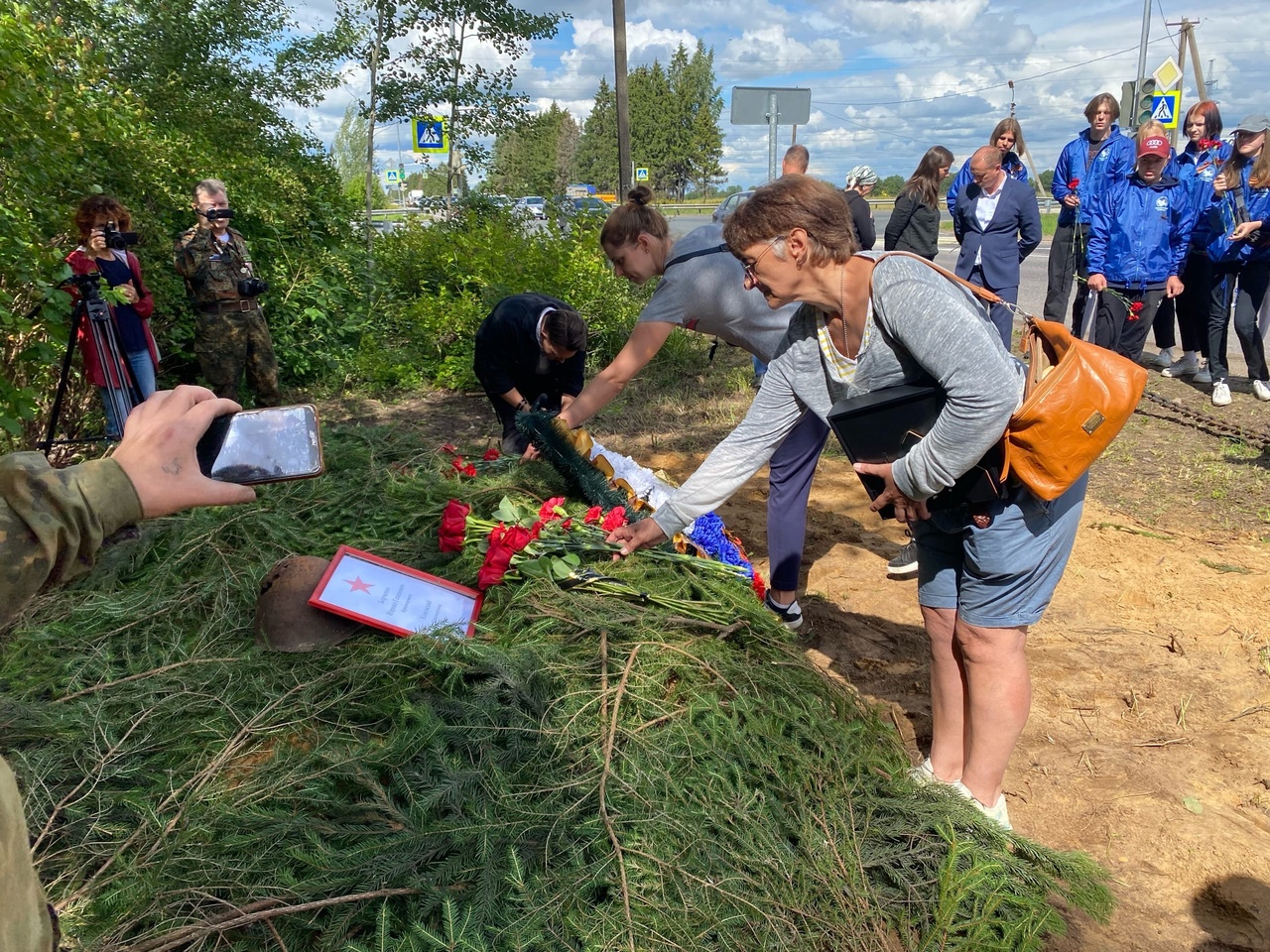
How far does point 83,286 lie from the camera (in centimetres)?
481

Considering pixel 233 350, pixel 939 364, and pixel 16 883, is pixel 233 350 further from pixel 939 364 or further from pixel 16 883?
pixel 16 883

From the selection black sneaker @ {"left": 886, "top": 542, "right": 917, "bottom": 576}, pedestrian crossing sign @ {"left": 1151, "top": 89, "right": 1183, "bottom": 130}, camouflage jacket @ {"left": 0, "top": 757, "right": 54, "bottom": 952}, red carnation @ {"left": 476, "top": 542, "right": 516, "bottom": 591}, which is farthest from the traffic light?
camouflage jacket @ {"left": 0, "top": 757, "right": 54, "bottom": 952}

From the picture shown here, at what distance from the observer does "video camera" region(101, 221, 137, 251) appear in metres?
5.02

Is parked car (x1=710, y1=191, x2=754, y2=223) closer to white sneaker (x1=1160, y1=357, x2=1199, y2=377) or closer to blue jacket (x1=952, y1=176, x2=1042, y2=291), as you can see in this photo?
blue jacket (x1=952, y1=176, x2=1042, y2=291)

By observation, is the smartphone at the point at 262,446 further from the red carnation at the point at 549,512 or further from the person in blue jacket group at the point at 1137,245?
the person in blue jacket group at the point at 1137,245

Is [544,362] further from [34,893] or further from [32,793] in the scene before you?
[34,893]

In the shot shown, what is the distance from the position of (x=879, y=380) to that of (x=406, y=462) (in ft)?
9.20

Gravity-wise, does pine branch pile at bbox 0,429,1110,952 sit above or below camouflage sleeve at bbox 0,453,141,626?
below

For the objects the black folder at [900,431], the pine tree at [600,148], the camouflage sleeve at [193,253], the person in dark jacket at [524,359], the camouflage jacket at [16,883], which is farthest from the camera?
the pine tree at [600,148]

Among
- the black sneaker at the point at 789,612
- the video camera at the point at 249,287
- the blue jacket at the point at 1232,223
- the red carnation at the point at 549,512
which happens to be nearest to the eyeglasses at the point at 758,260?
the red carnation at the point at 549,512

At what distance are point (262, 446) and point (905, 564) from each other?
355 centimetres

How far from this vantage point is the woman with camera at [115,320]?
501cm

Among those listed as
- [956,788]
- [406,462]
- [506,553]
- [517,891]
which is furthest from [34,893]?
[406,462]

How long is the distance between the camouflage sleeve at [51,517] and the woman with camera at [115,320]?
14.8 ft
